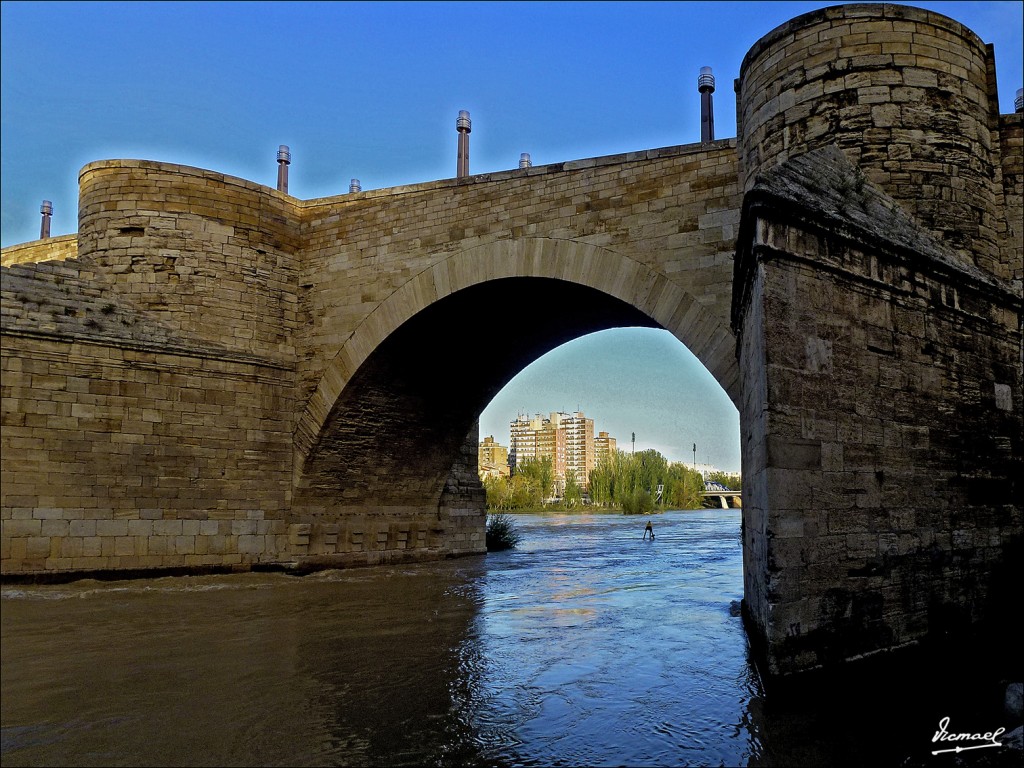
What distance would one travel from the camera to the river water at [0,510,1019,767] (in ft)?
12.6

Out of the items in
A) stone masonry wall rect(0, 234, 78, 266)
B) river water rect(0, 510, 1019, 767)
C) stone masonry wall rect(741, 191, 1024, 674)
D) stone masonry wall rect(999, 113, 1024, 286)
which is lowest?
river water rect(0, 510, 1019, 767)

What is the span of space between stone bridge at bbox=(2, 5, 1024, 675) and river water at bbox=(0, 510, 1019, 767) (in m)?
0.66

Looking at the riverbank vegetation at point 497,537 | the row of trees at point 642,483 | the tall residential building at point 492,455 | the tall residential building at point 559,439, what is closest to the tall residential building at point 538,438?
the tall residential building at point 559,439

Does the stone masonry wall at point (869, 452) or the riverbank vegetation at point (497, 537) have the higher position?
the stone masonry wall at point (869, 452)

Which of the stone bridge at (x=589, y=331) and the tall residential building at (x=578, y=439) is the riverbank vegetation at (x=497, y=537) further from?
the tall residential building at (x=578, y=439)

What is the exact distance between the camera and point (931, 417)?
19.5 ft

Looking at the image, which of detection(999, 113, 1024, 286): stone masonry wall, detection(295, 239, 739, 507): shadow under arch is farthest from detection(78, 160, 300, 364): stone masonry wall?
detection(999, 113, 1024, 286): stone masonry wall

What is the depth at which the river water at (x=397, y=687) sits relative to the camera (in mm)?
3838

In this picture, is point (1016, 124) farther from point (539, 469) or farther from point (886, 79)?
point (539, 469)

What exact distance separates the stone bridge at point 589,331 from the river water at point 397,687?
2.17 feet

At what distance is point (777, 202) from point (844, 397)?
1.33 metres

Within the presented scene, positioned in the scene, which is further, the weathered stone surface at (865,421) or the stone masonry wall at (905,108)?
the stone masonry wall at (905,108)

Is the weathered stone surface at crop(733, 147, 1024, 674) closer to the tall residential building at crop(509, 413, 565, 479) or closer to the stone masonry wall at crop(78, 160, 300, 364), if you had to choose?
the stone masonry wall at crop(78, 160, 300, 364)

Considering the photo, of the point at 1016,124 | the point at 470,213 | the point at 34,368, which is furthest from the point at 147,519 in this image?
the point at 1016,124
